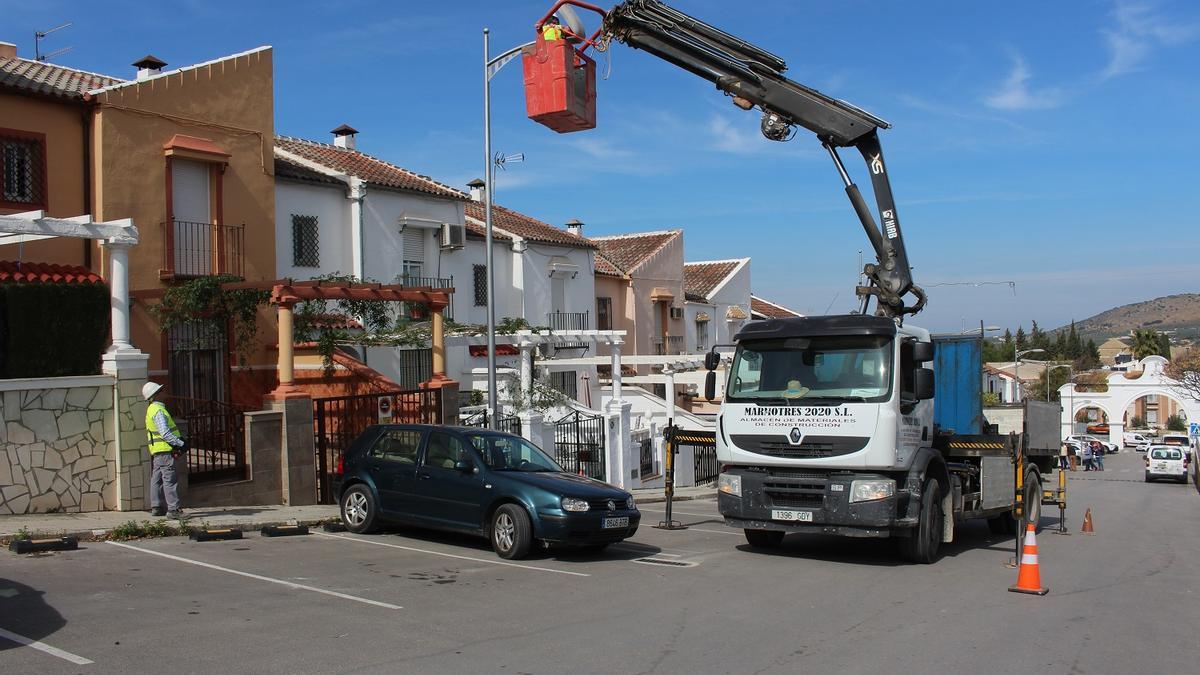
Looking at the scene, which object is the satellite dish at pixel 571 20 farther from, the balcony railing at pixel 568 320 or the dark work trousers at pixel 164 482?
the balcony railing at pixel 568 320

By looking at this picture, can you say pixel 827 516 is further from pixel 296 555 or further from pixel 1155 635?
pixel 296 555

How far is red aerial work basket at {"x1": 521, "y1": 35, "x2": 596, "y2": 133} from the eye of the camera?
13336 millimetres

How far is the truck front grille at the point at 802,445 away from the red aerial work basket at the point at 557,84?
4835 mm

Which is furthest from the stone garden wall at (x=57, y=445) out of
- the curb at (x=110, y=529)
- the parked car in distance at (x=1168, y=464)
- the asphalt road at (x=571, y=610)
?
the parked car in distance at (x=1168, y=464)

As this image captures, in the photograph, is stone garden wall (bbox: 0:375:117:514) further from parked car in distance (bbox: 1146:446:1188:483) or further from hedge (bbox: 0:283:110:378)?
parked car in distance (bbox: 1146:446:1188:483)

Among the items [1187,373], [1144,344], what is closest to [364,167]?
[1187,373]

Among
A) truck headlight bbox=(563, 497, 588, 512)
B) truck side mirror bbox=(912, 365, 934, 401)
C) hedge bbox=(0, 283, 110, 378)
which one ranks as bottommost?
truck headlight bbox=(563, 497, 588, 512)

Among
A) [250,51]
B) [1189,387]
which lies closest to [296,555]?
[250,51]

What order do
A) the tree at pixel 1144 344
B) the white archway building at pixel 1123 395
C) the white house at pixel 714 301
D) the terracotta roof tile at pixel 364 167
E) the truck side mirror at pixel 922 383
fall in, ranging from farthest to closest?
the tree at pixel 1144 344, the white archway building at pixel 1123 395, the white house at pixel 714 301, the terracotta roof tile at pixel 364 167, the truck side mirror at pixel 922 383

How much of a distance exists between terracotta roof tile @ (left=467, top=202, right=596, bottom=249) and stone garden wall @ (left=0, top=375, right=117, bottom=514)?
1839cm

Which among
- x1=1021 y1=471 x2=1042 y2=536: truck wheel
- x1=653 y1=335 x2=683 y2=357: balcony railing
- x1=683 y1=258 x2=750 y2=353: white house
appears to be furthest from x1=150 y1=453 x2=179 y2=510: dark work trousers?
x1=683 y1=258 x2=750 y2=353: white house

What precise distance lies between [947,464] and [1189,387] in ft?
176

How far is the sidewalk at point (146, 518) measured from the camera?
39.0ft

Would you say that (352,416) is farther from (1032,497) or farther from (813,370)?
(1032,497)
